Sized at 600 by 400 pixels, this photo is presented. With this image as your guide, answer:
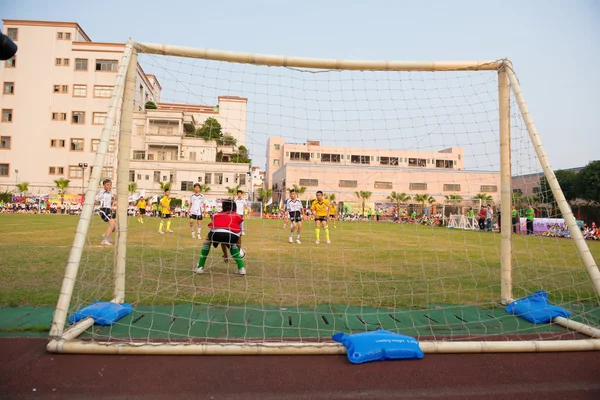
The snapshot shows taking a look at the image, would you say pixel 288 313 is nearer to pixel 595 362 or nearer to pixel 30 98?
pixel 595 362

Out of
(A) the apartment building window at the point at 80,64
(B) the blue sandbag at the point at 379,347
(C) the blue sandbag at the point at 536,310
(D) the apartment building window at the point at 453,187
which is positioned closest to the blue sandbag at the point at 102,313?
(B) the blue sandbag at the point at 379,347

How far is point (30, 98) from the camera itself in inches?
1885

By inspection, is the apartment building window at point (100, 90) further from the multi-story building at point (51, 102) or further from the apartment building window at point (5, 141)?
the apartment building window at point (5, 141)

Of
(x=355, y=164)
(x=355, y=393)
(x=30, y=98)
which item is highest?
(x=30, y=98)

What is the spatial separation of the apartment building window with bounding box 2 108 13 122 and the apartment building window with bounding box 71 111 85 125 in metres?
9.13

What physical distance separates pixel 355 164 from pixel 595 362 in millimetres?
5683

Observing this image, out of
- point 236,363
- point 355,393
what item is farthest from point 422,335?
point 236,363

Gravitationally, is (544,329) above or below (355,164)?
below

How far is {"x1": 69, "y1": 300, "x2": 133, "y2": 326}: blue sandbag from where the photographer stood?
3875mm

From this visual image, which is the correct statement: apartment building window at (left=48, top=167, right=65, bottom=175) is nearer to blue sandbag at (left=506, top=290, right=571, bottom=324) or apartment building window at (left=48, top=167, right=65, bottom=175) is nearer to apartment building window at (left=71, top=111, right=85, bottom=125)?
apartment building window at (left=71, top=111, right=85, bottom=125)

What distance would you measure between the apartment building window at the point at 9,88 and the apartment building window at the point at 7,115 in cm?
238

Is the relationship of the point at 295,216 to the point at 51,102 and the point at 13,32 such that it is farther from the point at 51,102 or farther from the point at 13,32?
the point at 13,32

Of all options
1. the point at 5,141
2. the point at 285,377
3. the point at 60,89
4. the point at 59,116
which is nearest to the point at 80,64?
the point at 60,89

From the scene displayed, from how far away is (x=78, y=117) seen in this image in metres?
47.7
